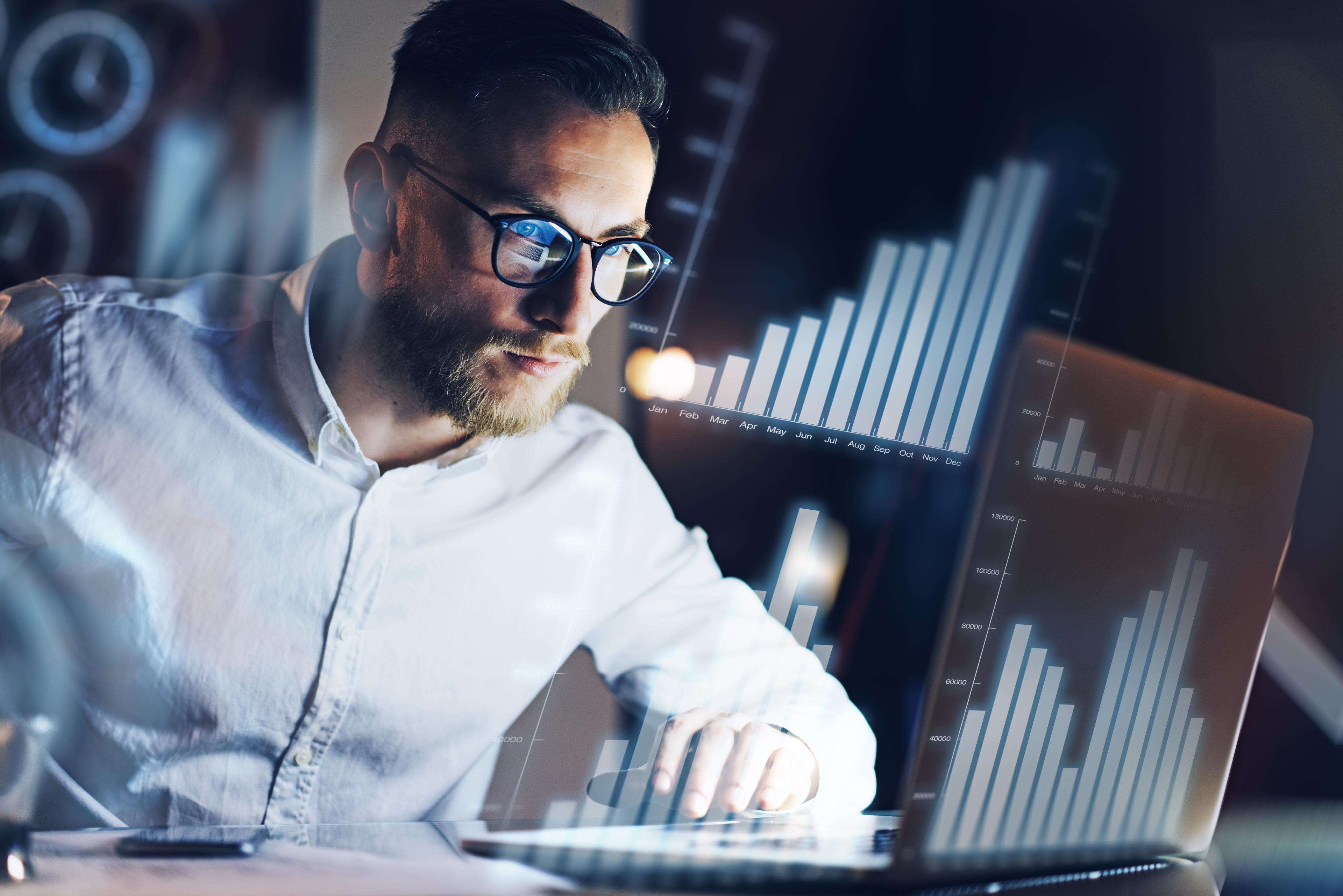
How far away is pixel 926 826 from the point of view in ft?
2.42

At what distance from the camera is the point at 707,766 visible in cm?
75

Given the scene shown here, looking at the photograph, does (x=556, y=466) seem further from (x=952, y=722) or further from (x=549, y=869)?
(x=952, y=722)

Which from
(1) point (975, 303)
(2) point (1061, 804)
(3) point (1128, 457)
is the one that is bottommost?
(2) point (1061, 804)

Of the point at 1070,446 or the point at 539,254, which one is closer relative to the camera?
the point at 539,254

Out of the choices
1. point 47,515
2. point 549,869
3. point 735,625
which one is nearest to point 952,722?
point 735,625

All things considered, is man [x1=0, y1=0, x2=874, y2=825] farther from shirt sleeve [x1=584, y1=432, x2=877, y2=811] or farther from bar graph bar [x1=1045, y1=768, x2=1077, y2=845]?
bar graph bar [x1=1045, y1=768, x2=1077, y2=845]

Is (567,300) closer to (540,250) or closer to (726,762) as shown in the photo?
(540,250)

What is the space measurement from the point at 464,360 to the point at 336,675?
26 cm

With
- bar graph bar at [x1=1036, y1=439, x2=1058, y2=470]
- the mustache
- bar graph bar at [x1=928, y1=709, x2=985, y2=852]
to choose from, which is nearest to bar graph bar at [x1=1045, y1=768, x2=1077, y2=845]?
bar graph bar at [x1=928, y1=709, x2=985, y2=852]

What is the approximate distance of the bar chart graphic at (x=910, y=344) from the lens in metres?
0.75

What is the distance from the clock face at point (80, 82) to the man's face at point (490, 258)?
175 mm

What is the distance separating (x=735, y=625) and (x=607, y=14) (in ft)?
1.71

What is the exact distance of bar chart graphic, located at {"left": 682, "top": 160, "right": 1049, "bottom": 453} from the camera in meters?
0.75

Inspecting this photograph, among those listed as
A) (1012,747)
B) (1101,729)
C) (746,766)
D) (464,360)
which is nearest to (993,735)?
(1012,747)
